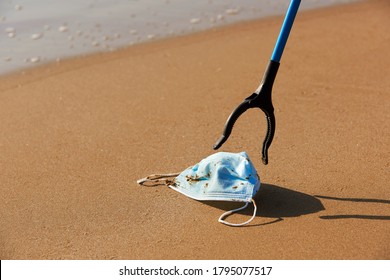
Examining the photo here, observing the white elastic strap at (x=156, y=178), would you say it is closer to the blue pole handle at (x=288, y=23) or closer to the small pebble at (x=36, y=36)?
A: the blue pole handle at (x=288, y=23)

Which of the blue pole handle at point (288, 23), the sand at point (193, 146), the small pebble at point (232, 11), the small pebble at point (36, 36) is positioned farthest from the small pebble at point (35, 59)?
the blue pole handle at point (288, 23)

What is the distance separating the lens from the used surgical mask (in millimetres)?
3191

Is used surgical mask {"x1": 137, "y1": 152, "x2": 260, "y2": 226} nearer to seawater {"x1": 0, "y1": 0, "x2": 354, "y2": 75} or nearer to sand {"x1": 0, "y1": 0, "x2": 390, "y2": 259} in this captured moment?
sand {"x1": 0, "y1": 0, "x2": 390, "y2": 259}

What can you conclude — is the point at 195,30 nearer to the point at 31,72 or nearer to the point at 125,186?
the point at 31,72

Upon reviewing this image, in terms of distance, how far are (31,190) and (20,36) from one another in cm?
226

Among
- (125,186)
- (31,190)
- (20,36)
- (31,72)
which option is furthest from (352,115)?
(20,36)

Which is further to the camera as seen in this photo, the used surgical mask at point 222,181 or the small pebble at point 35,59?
the small pebble at point 35,59

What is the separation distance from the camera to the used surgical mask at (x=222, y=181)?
3.19m

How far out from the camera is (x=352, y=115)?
13.5 ft

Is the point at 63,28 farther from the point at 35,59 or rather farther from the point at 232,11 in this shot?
the point at 232,11

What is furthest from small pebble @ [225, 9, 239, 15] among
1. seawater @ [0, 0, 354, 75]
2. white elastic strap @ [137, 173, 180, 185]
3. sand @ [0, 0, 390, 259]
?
white elastic strap @ [137, 173, 180, 185]

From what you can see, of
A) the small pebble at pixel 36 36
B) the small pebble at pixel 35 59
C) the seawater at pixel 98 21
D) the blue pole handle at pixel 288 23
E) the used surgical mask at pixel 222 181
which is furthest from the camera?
the small pebble at pixel 36 36

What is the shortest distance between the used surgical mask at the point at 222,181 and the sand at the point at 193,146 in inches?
2.4

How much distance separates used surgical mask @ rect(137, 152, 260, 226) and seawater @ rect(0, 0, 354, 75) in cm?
209
